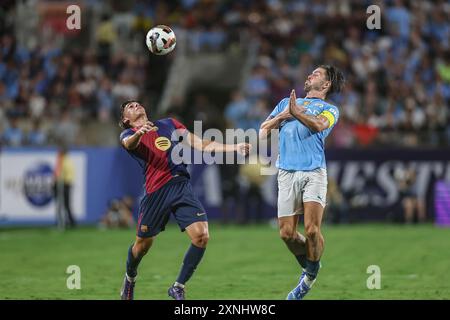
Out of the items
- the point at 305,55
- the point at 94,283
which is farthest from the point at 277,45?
the point at 94,283

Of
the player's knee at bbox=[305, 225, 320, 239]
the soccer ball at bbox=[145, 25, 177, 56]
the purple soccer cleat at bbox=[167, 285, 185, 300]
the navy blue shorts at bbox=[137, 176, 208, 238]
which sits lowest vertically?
the purple soccer cleat at bbox=[167, 285, 185, 300]

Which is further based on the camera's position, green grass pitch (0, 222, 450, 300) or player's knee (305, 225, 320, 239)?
green grass pitch (0, 222, 450, 300)

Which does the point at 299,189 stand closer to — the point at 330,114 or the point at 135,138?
the point at 330,114

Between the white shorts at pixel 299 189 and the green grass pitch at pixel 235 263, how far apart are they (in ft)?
4.50

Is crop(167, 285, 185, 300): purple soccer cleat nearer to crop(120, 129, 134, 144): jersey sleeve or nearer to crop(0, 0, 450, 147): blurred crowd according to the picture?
crop(120, 129, 134, 144): jersey sleeve

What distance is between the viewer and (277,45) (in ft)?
96.2

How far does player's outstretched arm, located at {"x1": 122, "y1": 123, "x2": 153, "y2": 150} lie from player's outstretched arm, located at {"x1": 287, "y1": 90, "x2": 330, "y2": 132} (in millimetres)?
1697

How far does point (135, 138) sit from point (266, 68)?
1696 cm

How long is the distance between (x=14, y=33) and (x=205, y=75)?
236 inches

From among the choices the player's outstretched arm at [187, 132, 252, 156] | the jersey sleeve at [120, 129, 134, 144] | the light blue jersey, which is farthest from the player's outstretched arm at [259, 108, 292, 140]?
the jersey sleeve at [120, 129, 134, 144]

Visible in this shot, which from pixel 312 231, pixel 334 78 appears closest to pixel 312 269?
pixel 312 231

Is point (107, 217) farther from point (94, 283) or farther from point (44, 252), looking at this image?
point (94, 283)

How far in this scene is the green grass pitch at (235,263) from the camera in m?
13.0

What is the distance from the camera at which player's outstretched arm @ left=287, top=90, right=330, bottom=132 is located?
436 inches
